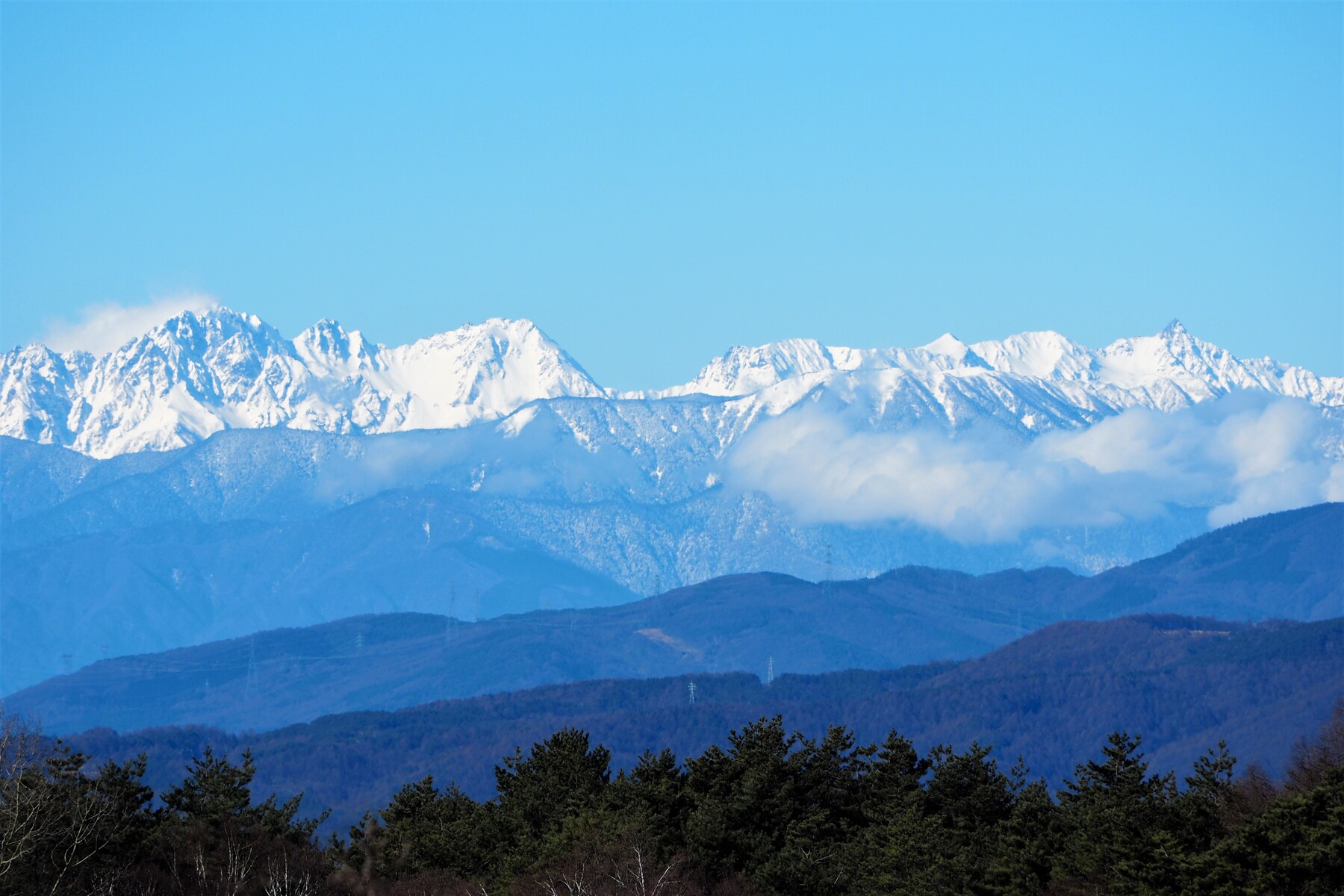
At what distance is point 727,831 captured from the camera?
87.3 meters

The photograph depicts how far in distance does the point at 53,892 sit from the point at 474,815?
1426 inches

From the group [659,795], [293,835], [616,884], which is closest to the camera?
[616,884]

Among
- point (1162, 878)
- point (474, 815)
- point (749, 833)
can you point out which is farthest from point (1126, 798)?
point (474, 815)

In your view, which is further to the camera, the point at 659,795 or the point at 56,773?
the point at 659,795

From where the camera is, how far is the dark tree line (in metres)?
67.8

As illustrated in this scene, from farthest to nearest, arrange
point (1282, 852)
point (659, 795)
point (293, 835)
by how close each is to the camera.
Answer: point (293, 835) < point (659, 795) < point (1282, 852)

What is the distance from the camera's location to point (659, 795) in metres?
91.4

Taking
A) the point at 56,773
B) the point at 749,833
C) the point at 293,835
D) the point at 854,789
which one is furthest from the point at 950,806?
the point at 56,773

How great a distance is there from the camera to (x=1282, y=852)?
213 feet

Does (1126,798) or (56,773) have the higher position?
(56,773)

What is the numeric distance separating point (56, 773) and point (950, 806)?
1720 inches

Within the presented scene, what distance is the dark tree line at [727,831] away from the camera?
222 ft

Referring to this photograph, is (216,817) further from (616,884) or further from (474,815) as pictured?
(616,884)

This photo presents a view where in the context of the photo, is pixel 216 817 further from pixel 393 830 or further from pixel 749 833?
pixel 749 833
